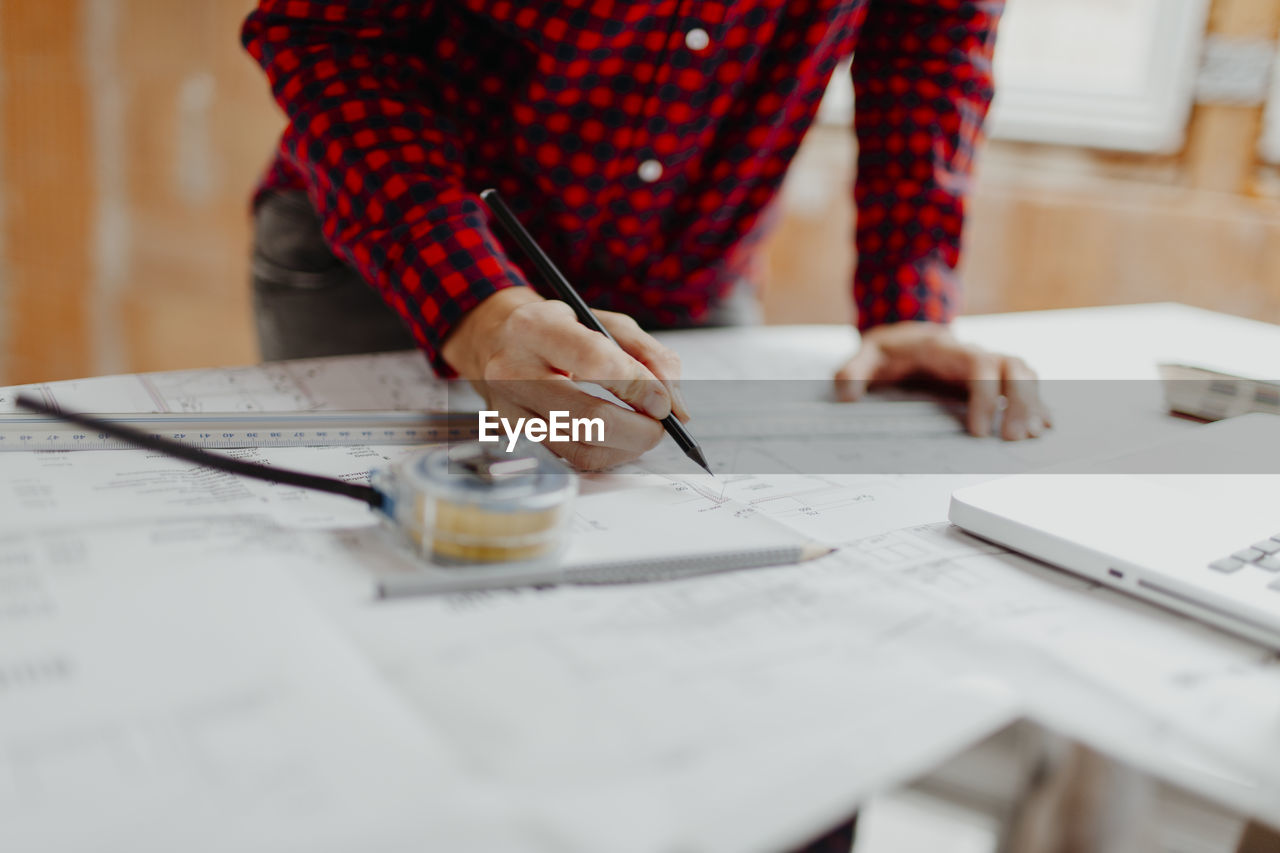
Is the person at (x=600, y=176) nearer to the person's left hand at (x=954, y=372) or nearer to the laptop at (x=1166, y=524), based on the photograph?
the person's left hand at (x=954, y=372)

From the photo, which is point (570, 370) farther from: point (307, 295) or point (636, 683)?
point (307, 295)

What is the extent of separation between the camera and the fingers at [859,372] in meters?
0.84

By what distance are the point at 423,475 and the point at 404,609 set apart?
70 mm

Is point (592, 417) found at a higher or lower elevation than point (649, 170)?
lower

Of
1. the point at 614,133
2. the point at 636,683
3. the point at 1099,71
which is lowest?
the point at 636,683

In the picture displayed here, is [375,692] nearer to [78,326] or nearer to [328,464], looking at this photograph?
[328,464]

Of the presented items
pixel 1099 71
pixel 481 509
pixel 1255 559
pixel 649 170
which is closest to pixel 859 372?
pixel 649 170

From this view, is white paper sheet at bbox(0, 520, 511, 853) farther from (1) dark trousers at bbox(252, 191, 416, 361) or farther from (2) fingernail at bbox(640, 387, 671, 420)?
(1) dark trousers at bbox(252, 191, 416, 361)

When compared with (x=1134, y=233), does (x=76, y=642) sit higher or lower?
lower

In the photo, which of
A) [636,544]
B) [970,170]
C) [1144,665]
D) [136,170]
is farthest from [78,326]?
[1144,665]

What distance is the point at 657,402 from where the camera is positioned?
596mm

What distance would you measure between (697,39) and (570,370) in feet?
1.18

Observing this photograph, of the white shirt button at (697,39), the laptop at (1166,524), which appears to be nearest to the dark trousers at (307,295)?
the white shirt button at (697,39)

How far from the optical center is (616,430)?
60cm
